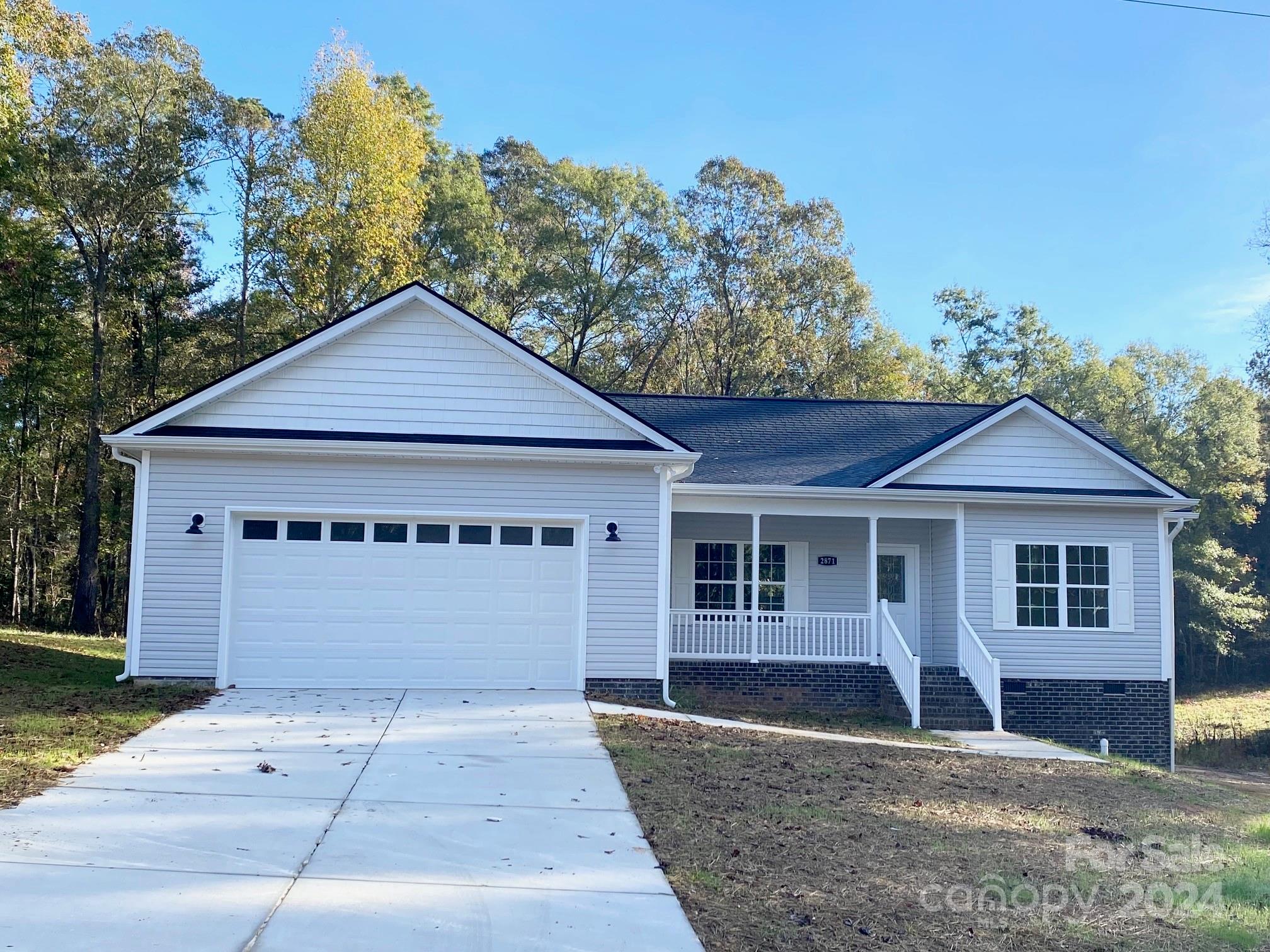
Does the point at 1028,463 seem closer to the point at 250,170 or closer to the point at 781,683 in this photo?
the point at 781,683

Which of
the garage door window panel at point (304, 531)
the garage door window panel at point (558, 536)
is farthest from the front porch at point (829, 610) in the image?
the garage door window panel at point (304, 531)

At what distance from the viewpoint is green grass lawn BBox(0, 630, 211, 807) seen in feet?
25.7

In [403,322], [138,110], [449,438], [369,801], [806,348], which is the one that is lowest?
[369,801]

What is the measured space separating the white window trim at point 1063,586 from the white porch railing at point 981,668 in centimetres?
101

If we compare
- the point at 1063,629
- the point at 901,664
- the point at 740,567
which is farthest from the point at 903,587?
the point at 901,664

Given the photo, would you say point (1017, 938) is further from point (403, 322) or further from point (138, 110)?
point (138, 110)

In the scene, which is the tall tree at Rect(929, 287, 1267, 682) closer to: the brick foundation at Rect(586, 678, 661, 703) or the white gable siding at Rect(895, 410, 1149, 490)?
the white gable siding at Rect(895, 410, 1149, 490)

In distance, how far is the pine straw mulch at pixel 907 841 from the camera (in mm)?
5312

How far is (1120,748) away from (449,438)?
36.0 feet

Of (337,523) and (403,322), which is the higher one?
(403,322)

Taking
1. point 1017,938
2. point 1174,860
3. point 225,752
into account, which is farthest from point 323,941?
point 1174,860

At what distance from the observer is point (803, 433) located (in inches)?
705

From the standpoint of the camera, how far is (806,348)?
112 feet

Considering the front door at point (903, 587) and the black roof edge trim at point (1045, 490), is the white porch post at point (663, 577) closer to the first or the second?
the black roof edge trim at point (1045, 490)
